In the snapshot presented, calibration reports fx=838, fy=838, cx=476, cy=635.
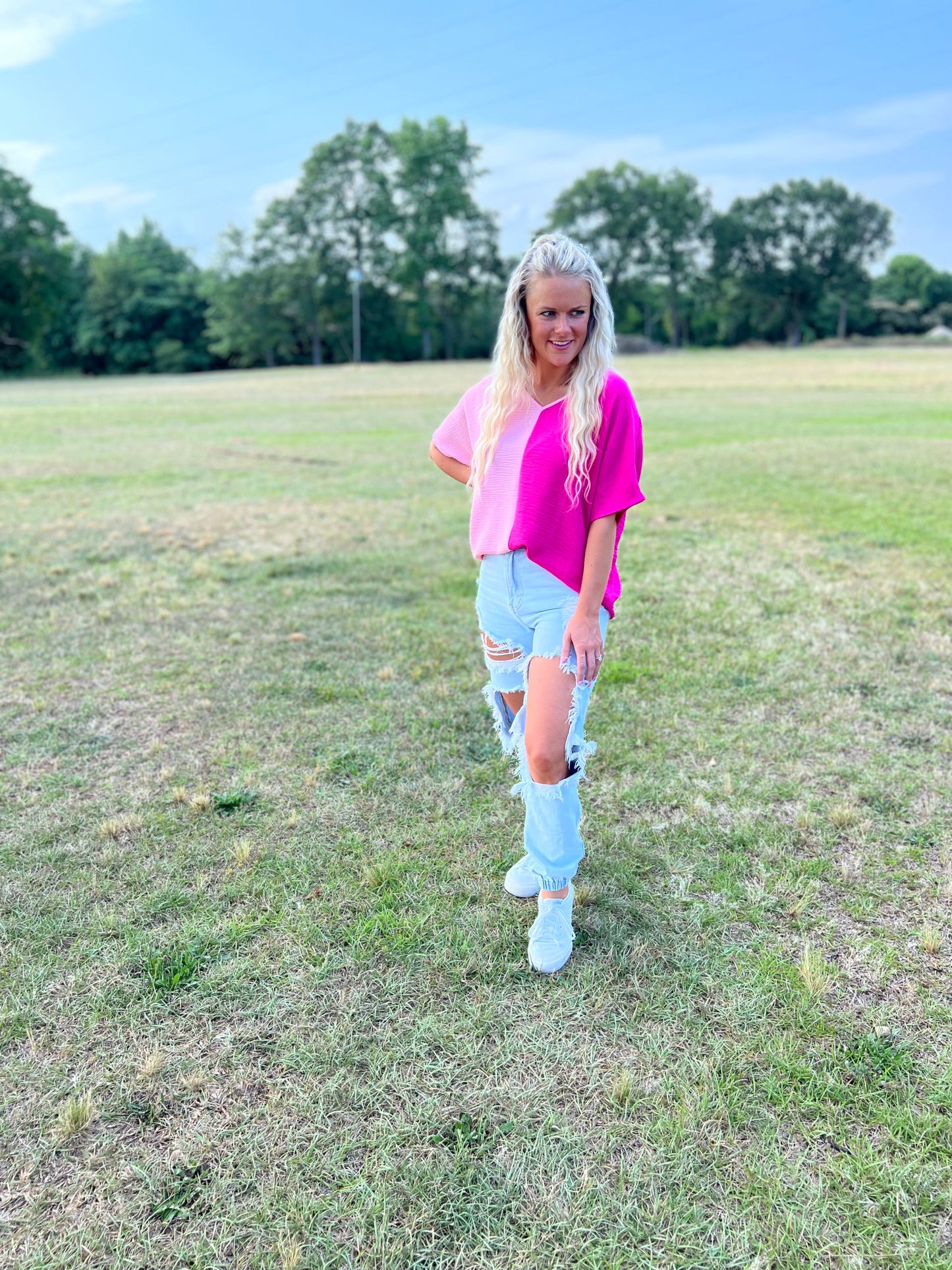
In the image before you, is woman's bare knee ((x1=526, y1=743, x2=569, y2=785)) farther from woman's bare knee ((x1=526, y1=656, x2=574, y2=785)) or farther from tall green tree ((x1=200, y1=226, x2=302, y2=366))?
tall green tree ((x1=200, y1=226, x2=302, y2=366))

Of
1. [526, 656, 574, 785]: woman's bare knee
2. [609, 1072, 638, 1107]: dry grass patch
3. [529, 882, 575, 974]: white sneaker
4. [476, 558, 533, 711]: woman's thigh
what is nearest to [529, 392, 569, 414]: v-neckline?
[476, 558, 533, 711]: woman's thigh

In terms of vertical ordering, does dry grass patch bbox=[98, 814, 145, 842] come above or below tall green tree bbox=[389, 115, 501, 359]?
below

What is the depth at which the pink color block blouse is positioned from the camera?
214 cm

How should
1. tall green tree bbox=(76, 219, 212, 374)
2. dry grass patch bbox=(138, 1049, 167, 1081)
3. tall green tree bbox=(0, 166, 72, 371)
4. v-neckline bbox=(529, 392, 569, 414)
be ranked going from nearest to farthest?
dry grass patch bbox=(138, 1049, 167, 1081) < v-neckline bbox=(529, 392, 569, 414) < tall green tree bbox=(0, 166, 72, 371) < tall green tree bbox=(76, 219, 212, 374)

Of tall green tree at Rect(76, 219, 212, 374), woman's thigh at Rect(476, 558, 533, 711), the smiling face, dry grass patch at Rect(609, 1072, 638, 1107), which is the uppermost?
tall green tree at Rect(76, 219, 212, 374)

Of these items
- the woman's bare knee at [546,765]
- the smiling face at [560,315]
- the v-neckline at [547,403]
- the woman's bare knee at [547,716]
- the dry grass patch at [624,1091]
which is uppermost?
the smiling face at [560,315]

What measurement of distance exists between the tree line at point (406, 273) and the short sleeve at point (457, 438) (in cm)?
5916

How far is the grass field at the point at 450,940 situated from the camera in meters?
1.71

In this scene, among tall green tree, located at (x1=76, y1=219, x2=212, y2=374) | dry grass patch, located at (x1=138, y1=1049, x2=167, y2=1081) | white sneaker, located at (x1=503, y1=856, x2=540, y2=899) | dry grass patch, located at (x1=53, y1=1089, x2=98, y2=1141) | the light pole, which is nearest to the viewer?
dry grass patch, located at (x1=53, y1=1089, x2=98, y2=1141)

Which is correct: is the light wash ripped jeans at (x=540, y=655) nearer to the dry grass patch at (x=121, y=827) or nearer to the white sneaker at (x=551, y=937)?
the white sneaker at (x=551, y=937)

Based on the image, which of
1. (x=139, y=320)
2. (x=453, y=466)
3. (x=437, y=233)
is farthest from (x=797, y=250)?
(x=453, y=466)

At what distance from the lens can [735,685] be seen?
4363 millimetres

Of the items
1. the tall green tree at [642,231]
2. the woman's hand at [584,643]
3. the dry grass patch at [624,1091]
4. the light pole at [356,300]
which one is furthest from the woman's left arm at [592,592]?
the tall green tree at [642,231]

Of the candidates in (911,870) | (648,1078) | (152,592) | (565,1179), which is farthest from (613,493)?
(152,592)
